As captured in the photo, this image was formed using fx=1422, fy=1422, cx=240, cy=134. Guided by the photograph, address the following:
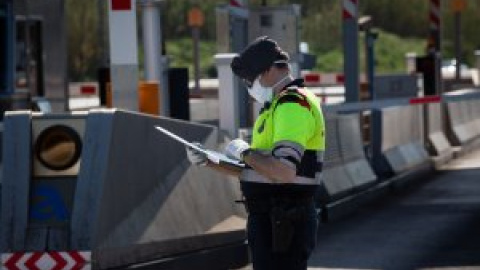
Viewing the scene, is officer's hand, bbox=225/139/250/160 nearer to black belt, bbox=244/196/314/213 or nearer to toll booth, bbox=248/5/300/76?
black belt, bbox=244/196/314/213

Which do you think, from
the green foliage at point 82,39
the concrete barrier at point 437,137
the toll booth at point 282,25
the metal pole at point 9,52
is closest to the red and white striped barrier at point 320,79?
the concrete barrier at point 437,137

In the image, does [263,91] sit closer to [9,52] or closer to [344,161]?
[344,161]

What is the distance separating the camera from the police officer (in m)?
6.57

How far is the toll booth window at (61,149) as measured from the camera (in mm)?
8843

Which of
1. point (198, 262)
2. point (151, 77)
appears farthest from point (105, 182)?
point (151, 77)

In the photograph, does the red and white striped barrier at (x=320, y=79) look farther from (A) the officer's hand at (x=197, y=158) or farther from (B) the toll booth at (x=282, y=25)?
(A) the officer's hand at (x=197, y=158)

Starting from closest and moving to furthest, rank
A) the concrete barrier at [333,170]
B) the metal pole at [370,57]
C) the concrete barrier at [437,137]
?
the concrete barrier at [333,170] → the concrete barrier at [437,137] → the metal pole at [370,57]

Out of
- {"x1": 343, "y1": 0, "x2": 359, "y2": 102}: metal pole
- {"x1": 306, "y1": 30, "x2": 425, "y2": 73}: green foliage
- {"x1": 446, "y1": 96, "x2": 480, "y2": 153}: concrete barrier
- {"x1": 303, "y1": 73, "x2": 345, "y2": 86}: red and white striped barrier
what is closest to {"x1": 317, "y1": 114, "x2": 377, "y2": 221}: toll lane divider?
{"x1": 343, "y1": 0, "x2": 359, "y2": 102}: metal pole

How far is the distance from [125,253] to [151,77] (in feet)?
16.3

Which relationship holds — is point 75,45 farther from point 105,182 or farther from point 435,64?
point 105,182

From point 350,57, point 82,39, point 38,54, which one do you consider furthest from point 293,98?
point 82,39

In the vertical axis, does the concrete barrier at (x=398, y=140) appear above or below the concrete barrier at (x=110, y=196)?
below

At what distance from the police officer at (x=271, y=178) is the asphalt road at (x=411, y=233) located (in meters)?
4.87

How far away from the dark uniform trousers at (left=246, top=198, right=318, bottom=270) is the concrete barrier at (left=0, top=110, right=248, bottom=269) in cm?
217
